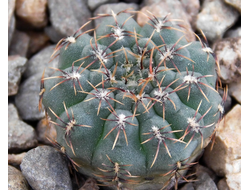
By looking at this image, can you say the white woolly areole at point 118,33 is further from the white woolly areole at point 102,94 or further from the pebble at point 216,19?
the pebble at point 216,19

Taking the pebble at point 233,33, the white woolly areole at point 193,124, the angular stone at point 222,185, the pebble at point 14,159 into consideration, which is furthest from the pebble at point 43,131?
the pebble at point 233,33

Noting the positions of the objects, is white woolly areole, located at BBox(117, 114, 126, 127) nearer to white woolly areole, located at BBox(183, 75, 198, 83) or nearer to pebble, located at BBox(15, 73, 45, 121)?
white woolly areole, located at BBox(183, 75, 198, 83)

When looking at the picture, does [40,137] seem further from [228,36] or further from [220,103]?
[228,36]

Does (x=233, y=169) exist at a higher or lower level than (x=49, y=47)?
lower

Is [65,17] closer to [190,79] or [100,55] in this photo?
[100,55]

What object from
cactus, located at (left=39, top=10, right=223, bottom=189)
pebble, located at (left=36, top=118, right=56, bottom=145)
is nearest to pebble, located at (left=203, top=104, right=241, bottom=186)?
cactus, located at (left=39, top=10, right=223, bottom=189)

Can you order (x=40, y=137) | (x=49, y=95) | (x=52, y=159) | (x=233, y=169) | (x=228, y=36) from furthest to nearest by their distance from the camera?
1. (x=228, y=36)
2. (x=40, y=137)
3. (x=233, y=169)
4. (x=52, y=159)
5. (x=49, y=95)

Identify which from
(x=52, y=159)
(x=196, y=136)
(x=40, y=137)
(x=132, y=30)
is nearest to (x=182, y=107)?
(x=196, y=136)
